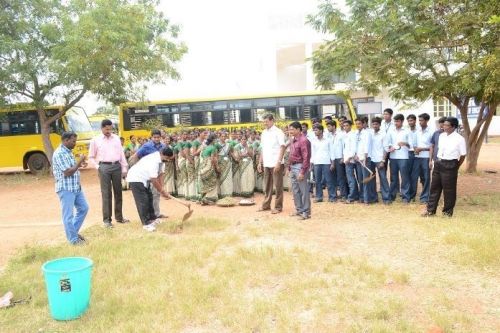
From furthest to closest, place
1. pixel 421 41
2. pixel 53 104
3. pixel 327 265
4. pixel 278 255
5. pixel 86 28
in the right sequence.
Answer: pixel 53 104 → pixel 86 28 → pixel 421 41 → pixel 278 255 → pixel 327 265

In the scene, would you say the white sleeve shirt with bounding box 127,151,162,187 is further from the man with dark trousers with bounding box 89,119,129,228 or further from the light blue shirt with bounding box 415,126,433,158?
the light blue shirt with bounding box 415,126,433,158

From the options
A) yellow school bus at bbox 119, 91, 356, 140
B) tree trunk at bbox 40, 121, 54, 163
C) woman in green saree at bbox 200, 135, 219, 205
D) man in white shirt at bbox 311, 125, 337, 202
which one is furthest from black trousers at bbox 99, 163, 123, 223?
yellow school bus at bbox 119, 91, 356, 140

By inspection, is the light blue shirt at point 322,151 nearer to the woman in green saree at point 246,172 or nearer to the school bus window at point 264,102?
the woman in green saree at point 246,172

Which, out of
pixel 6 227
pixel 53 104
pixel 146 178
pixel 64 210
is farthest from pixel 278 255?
pixel 53 104

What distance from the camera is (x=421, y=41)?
7254 mm

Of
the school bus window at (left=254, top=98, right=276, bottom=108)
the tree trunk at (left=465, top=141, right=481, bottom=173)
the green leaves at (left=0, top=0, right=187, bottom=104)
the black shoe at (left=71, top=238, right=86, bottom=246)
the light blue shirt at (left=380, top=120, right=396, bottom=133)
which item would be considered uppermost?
the green leaves at (left=0, top=0, right=187, bottom=104)

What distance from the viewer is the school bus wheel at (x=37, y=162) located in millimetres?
16203

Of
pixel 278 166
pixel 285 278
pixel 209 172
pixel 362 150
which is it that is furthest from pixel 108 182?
pixel 362 150

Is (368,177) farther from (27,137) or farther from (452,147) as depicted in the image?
(27,137)

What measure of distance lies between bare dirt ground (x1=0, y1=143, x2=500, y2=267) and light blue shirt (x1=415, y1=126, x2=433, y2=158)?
35.9 inches

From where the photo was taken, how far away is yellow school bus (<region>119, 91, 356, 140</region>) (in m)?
16.7

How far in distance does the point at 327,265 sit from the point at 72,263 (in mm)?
2435

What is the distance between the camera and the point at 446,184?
6250 mm

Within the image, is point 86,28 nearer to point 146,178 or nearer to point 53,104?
point 53,104
